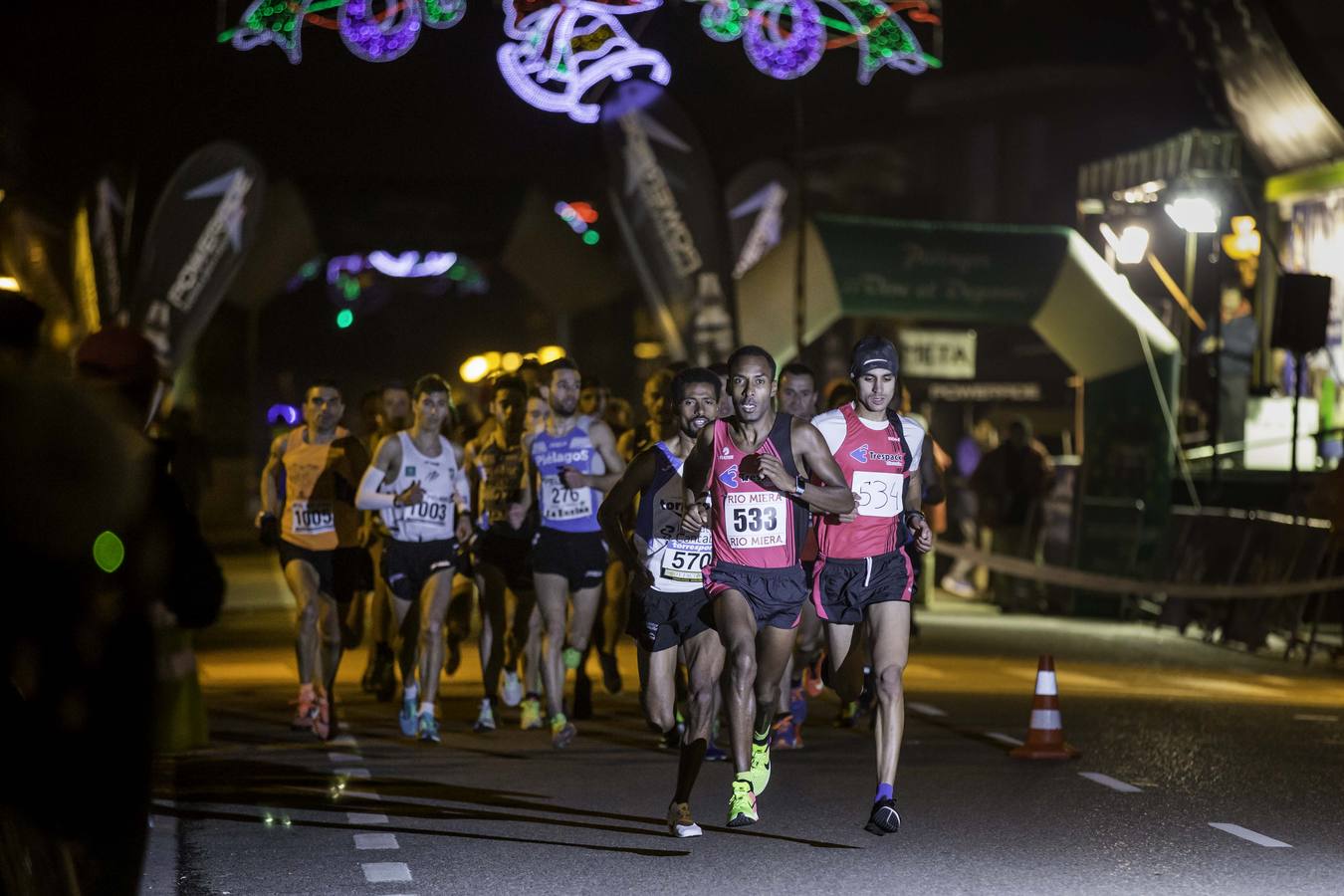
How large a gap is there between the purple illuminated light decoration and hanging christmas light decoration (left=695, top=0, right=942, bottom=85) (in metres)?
1.26

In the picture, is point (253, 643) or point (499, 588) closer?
point (499, 588)

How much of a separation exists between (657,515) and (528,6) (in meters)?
13.2

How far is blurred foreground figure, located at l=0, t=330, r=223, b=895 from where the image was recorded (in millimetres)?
4434

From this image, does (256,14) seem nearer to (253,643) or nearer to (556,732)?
(253,643)

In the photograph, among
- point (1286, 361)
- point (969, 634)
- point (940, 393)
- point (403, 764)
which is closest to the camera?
point (403, 764)

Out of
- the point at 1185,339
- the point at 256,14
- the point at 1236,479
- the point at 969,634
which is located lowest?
the point at 969,634

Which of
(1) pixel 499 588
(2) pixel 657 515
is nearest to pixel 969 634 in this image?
(1) pixel 499 588

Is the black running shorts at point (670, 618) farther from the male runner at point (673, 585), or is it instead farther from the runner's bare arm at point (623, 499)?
the runner's bare arm at point (623, 499)

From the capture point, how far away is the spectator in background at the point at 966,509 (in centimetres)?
2642

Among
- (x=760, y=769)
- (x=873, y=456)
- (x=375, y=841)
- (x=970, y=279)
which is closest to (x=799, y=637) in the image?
(x=873, y=456)

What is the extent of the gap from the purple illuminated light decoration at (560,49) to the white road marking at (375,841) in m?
13.6

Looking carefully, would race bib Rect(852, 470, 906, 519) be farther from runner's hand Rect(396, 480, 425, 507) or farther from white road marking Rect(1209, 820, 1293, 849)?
runner's hand Rect(396, 480, 425, 507)

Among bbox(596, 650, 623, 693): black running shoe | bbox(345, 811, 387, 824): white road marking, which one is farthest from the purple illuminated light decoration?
bbox(345, 811, 387, 824): white road marking

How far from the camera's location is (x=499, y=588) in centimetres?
1298
